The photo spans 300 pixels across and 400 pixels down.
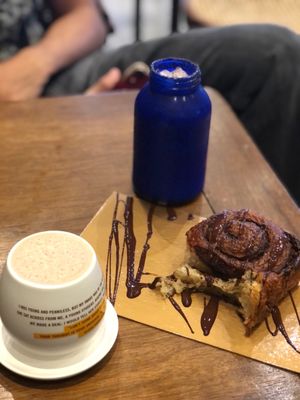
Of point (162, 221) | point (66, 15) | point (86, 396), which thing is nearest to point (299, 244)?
point (162, 221)

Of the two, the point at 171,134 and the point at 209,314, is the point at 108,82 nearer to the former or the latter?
the point at 171,134

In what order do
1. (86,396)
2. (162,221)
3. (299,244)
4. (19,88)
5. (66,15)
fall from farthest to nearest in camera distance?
(66,15) → (19,88) → (162,221) → (299,244) → (86,396)

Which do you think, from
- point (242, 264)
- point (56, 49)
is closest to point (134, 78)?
point (56, 49)

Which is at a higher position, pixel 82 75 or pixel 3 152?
pixel 3 152

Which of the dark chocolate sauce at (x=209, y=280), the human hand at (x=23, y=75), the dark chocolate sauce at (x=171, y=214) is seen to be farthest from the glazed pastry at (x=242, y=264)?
the human hand at (x=23, y=75)

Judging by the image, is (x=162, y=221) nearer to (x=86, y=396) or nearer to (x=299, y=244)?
(x=299, y=244)

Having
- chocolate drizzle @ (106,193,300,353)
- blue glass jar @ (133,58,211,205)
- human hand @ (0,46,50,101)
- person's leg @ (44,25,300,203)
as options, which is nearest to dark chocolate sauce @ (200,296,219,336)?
chocolate drizzle @ (106,193,300,353)

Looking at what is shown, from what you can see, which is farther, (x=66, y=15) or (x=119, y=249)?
(x=66, y=15)
